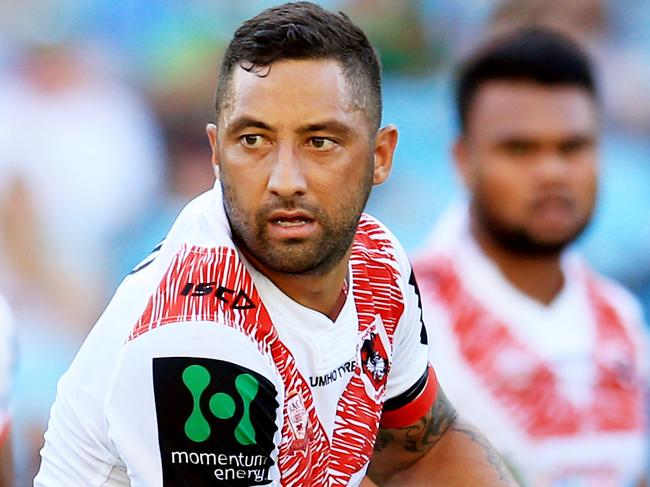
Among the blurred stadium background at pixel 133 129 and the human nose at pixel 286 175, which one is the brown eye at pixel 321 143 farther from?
the blurred stadium background at pixel 133 129

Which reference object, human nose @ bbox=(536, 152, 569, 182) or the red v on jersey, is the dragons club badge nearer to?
the red v on jersey

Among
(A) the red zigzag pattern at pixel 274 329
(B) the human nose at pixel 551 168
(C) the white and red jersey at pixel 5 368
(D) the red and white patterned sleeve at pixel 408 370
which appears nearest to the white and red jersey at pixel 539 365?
(B) the human nose at pixel 551 168

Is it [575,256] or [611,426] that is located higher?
[575,256]

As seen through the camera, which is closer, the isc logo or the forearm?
the isc logo

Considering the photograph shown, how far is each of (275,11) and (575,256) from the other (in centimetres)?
244

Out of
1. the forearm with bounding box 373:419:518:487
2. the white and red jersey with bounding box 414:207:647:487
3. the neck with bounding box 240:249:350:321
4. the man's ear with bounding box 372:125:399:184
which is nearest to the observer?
the neck with bounding box 240:249:350:321

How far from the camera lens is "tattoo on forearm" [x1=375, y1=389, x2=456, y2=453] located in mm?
3305

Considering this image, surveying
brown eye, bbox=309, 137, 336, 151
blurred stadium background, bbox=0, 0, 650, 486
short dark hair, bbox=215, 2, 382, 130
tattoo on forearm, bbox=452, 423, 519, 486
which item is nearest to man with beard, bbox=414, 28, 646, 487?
blurred stadium background, bbox=0, 0, 650, 486

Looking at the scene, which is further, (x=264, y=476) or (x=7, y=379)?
(x=7, y=379)

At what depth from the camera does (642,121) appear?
195 inches

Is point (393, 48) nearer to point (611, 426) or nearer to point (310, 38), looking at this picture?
point (611, 426)

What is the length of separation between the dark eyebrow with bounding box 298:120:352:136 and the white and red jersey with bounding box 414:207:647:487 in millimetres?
2048

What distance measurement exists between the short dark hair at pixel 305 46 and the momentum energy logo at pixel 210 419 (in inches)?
22.2

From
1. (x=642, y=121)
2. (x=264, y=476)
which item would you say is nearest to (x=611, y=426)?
(x=642, y=121)
